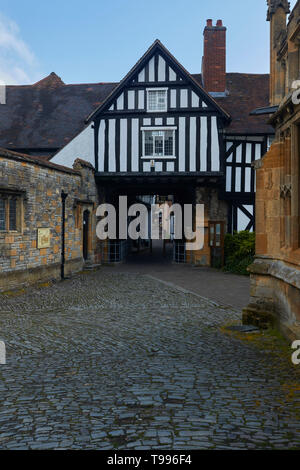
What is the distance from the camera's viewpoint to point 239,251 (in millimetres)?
17266

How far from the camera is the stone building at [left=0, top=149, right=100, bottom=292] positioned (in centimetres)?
1166

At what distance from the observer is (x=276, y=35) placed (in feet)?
25.5

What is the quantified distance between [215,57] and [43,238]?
12.8 meters

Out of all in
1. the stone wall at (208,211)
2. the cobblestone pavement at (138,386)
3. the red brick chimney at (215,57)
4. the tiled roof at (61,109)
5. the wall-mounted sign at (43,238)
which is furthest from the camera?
the red brick chimney at (215,57)

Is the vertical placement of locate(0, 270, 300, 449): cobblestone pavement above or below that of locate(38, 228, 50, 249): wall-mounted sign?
below

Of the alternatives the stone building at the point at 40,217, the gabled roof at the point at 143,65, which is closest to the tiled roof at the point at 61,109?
the gabled roof at the point at 143,65

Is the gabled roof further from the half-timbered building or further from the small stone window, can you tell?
the small stone window

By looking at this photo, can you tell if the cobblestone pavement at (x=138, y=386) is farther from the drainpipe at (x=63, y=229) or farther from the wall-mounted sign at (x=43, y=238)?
the drainpipe at (x=63, y=229)

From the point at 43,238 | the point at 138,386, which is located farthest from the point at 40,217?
the point at 138,386

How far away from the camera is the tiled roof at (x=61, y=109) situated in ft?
65.1

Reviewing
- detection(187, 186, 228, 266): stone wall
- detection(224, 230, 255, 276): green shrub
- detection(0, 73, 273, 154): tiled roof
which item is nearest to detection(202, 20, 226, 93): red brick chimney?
detection(0, 73, 273, 154): tiled roof

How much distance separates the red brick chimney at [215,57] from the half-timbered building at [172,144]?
169 centimetres
